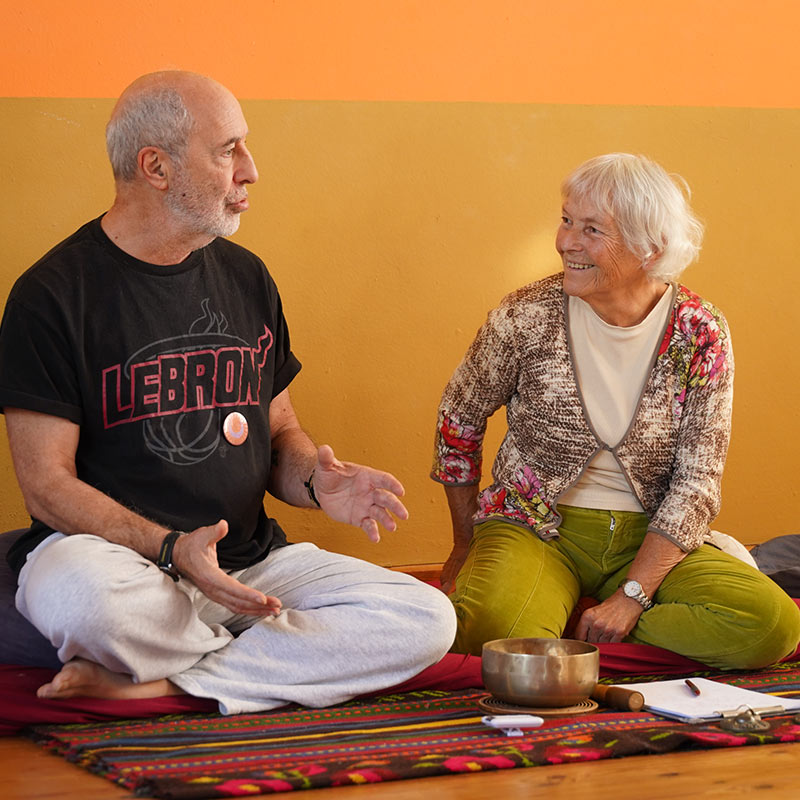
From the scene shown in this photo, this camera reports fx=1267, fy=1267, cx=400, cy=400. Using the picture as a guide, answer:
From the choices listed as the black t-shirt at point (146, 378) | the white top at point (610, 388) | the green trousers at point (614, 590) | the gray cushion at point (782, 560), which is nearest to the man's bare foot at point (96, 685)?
the black t-shirt at point (146, 378)

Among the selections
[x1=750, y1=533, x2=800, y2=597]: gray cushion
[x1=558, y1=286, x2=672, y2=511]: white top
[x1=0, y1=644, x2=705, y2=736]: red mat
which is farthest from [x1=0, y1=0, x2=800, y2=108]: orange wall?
[x1=0, y1=644, x2=705, y2=736]: red mat

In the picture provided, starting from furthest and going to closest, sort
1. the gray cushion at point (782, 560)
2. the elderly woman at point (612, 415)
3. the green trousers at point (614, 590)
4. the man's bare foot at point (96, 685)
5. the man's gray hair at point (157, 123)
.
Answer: the gray cushion at point (782, 560) → the elderly woman at point (612, 415) → the green trousers at point (614, 590) → the man's gray hair at point (157, 123) → the man's bare foot at point (96, 685)

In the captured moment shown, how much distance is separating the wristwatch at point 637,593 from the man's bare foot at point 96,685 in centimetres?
108

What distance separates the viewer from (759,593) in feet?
9.41

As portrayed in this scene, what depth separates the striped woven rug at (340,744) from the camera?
193cm

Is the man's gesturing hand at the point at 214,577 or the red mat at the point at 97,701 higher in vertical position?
the man's gesturing hand at the point at 214,577

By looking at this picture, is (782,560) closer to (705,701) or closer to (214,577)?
(705,701)

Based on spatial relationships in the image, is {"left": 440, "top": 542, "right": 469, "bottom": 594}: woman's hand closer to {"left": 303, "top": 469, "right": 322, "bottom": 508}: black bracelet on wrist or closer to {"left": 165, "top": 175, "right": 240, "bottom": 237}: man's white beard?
{"left": 303, "top": 469, "right": 322, "bottom": 508}: black bracelet on wrist

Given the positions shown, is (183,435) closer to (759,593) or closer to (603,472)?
(603,472)

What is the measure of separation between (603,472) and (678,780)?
1.15 m

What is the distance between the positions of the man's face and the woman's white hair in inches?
34.3

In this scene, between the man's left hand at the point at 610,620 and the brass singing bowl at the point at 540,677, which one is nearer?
the brass singing bowl at the point at 540,677

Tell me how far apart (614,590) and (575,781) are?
1111 mm

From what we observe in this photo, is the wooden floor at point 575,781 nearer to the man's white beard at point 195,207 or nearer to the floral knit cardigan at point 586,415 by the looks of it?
→ the floral knit cardigan at point 586,415
